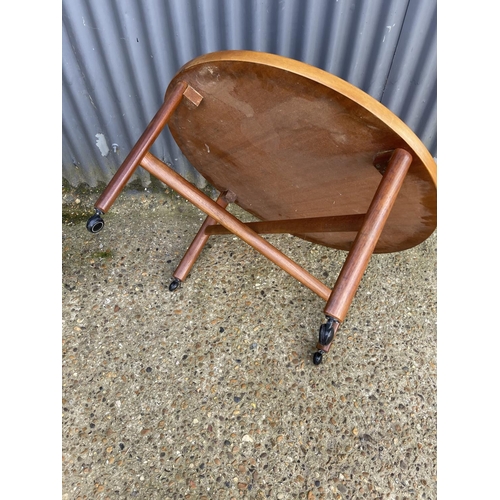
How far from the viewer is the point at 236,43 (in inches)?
73.5

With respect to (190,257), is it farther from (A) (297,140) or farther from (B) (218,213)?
(A) (297,140)

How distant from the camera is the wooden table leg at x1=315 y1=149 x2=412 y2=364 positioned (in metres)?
0.96

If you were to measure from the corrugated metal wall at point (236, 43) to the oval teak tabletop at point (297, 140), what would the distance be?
61 centimetres

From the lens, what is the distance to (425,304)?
2.14 m

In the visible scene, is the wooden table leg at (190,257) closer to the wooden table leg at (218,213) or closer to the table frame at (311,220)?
the table frame at (311,220)

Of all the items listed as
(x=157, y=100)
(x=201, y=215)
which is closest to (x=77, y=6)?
(x=157, y=100)

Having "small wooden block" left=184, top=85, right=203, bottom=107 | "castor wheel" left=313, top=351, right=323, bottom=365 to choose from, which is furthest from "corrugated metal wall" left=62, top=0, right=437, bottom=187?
"castor wheel" left=313, top=351, right=323, bottom=365

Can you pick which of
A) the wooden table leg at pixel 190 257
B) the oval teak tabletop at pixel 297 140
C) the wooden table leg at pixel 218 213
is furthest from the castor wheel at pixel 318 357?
the wooden table leg at pixel 190 257

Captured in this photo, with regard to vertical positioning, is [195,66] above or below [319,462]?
above

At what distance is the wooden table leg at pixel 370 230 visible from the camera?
963mm

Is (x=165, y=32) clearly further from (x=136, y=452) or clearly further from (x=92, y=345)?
(x=136, y=452)

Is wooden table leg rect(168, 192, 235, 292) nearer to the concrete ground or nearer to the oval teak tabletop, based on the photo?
the concrete ground

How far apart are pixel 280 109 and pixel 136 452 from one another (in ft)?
4.68

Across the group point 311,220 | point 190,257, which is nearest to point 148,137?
point 311,220
